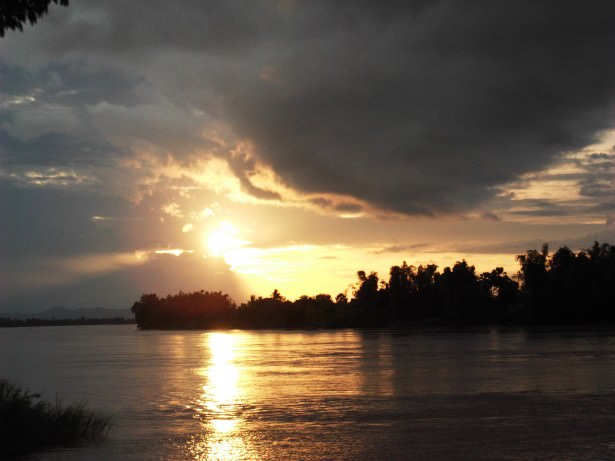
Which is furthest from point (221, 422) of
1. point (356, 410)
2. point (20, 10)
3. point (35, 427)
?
point (20, 10)

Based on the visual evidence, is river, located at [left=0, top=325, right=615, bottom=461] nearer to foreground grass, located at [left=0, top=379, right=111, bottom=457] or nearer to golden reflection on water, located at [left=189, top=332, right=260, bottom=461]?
golden reflection on water, located at [left=189, top=332, right=260, bottom=461]

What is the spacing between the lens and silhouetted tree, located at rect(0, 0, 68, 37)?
11.4 metres

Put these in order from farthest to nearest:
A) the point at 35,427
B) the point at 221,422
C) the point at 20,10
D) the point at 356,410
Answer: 1. the point at 356,410
2. the point at 221,422
3. the point at 35,427
4. the point at 20,10

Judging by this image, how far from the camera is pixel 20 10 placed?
11.5m

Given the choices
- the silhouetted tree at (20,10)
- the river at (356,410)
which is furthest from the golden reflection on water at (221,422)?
the silhouetted tree at (20,10)

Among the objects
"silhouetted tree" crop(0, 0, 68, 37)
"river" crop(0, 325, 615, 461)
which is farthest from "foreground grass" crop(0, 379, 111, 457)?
"silhouetted tree" crop(0, 0, 68, 37)

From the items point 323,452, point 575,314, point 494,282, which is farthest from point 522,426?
point 494,282

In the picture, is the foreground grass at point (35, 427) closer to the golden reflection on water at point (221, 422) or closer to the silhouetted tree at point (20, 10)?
the golden reflection on water at point (221, 422)

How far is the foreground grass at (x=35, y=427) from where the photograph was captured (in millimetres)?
21562

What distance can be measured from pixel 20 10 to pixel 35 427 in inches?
600

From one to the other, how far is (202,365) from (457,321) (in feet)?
426

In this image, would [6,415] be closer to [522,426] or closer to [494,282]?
[522,426]

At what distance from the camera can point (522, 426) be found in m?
26.1

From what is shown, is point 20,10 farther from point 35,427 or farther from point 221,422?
point 221,422
